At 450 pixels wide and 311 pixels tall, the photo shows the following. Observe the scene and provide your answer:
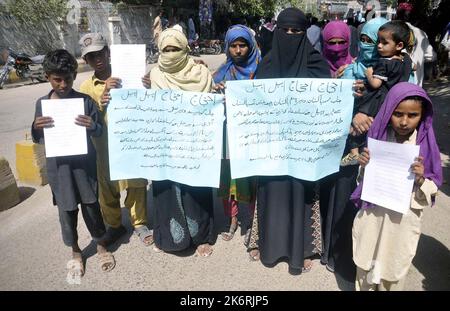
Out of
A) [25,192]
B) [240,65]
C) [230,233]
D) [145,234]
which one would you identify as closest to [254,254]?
[230,233]

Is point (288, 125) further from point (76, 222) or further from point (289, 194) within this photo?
point (76, 222)

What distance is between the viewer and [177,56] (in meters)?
2.63

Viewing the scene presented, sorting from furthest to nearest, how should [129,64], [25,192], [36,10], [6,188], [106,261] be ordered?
[36,10] → [25,192] → [6,188] → [106,261] → [129,64]

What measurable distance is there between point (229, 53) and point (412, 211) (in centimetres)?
173

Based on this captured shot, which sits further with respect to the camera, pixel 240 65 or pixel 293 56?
pixel 240 65

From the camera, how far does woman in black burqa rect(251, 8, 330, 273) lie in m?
2.42

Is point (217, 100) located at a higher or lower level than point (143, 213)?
higher

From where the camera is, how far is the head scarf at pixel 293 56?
7.90ft

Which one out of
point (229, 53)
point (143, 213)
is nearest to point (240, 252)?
point (143, 213)

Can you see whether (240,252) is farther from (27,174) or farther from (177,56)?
(27,174)

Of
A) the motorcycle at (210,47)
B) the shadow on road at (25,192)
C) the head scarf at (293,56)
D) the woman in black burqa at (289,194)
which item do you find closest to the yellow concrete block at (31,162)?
the shadow on road at (25,192)

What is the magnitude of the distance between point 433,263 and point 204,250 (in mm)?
1821

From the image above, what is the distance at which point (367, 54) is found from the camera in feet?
8.04

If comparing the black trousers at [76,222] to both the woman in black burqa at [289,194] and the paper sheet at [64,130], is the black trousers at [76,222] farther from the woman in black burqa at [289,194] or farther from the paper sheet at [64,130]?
the woman in black burqa at [289,194]
